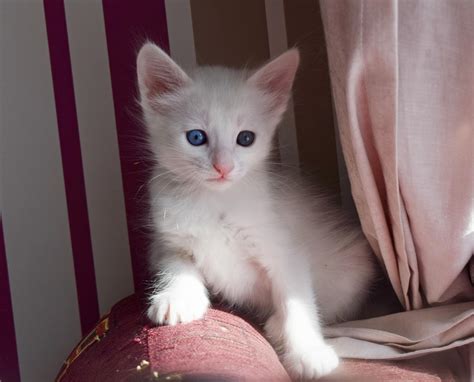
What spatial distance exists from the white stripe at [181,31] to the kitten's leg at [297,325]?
0.92 metres

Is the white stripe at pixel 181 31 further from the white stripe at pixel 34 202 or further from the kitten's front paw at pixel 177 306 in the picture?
the kitten's front paw at pixel 177 306

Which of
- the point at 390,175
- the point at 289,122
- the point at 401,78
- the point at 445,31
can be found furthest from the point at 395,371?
the point at 289,122

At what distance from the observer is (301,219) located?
Result: 5.37 feet

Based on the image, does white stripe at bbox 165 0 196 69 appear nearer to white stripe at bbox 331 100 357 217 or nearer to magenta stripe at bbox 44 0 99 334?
magenta stripe at bbox 44 0 99 334

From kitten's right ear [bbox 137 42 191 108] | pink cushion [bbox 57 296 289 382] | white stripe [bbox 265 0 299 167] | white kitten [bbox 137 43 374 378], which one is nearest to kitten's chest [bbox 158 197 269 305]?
white kitten [bbox 137 43 374 378]

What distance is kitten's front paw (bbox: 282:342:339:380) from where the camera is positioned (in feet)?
4.46

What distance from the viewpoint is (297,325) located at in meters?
1.44

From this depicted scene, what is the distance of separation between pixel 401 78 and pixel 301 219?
50 centimetres

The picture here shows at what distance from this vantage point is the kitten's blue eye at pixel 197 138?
1.52 meters

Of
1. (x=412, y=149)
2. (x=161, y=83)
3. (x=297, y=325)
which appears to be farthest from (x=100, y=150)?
(x=412, y=149)

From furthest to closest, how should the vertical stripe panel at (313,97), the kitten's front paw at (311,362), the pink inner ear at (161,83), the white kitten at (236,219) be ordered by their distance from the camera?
the vertical stripe panel at (313,97), the pink inner ear at (161,83), the white kitten at (236,219), the kitten's front paw at (311,362)

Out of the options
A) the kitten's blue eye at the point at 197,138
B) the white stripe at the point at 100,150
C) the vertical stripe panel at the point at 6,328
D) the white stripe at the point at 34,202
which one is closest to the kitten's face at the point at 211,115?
the kitten's blue eye at the point at 197,138

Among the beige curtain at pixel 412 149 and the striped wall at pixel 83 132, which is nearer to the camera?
the beige curtain at pixel 412 149

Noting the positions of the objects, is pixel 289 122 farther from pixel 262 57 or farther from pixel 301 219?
pixel 301 219
